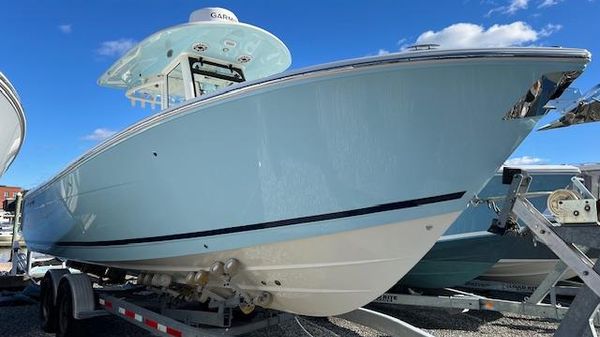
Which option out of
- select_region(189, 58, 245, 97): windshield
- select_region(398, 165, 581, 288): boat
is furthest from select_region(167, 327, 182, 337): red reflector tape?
select_region(398, 165, 581, 288): boat

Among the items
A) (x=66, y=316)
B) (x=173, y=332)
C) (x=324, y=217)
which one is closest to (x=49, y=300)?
(x=66, y=316)

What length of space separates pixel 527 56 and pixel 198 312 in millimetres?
3181

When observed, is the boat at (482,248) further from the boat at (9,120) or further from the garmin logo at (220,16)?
the boat at (9,120)

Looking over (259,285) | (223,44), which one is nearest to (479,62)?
(259,285)

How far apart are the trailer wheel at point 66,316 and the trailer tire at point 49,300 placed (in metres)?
0.11

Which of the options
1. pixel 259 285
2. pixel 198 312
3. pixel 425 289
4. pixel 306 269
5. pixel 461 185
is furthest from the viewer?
pixel 425 289

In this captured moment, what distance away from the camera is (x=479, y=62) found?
99.5 inches

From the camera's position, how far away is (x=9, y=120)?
3328 millimetres

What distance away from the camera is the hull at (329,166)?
103 inches

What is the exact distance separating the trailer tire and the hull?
1.95 m

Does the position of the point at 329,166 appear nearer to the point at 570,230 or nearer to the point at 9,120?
the point at 570,230

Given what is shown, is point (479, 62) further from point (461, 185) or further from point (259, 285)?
point (259, 285)

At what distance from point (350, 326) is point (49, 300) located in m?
3.21

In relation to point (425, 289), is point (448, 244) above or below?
above
